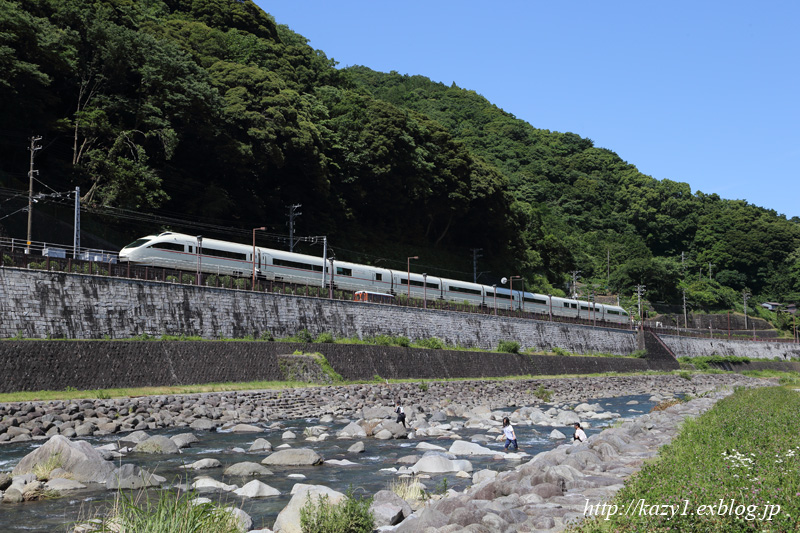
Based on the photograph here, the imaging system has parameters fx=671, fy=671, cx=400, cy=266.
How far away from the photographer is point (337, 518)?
348 inches

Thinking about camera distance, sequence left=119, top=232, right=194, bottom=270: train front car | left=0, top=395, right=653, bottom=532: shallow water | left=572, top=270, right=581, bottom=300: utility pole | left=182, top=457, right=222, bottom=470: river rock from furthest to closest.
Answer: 1. left=572, top=270, right=581, bottom=300: utility pole
2. left=119, top=232, right=194, bottom=270: train front car
3. left=182, top=457, right=222, bottom=470: river rock
4. left=0, top=395, right=653, bottom=532: shallow water

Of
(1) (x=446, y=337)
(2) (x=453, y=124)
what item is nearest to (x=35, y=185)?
(1) (x=446, y=337)

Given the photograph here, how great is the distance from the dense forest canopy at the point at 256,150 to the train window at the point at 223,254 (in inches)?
271

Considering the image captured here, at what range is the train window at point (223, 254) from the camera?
131 ft

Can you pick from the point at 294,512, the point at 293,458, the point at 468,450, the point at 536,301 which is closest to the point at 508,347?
the point at 536,301

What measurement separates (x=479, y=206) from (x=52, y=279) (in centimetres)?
5387

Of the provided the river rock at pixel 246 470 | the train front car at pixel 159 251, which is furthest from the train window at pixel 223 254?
the river rock at pixel 246 470

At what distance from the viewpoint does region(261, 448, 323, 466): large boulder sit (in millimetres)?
16375

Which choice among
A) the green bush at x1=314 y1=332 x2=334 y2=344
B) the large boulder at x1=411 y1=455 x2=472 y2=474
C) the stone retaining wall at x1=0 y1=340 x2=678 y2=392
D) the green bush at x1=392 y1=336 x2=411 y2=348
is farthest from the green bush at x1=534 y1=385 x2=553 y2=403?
the large boulder at x1=411 y1=455 x2=472 y2=474

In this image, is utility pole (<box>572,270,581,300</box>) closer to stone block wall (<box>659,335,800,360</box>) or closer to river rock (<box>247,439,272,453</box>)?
stone block wall (<box>659,335,800,360</box>)

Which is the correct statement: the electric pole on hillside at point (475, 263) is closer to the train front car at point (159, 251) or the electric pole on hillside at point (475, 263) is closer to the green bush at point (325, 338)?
the green bush at point (325, 338)

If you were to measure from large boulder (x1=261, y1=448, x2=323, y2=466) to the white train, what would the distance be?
2348 centimetres

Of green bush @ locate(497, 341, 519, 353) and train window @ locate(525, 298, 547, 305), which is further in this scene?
train window @ locate(525, 298, 547, 305)

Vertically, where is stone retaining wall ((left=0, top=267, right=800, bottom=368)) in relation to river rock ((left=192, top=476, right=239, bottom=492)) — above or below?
above
